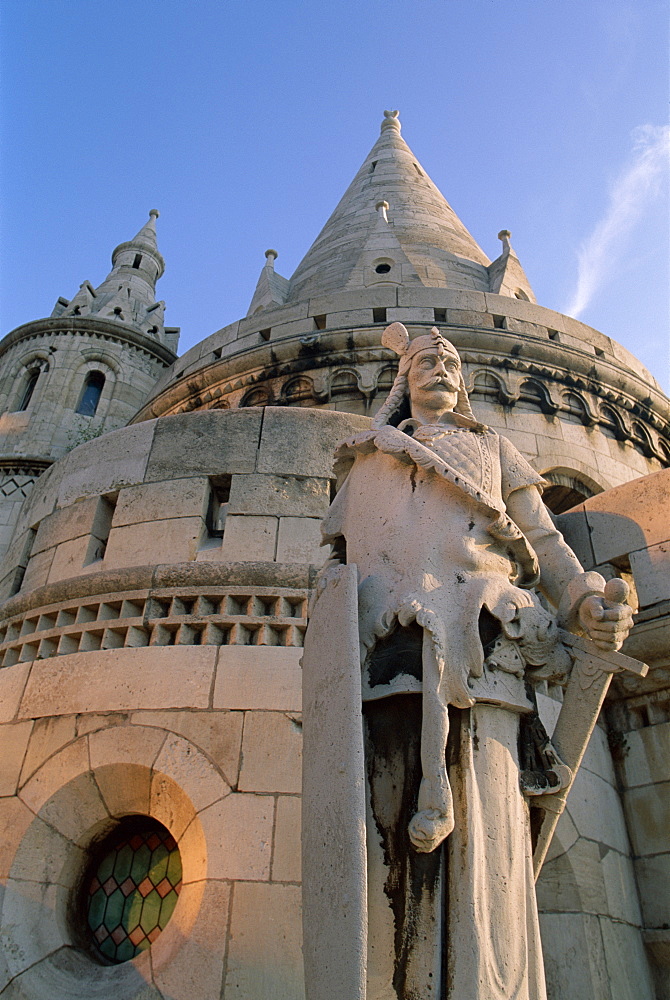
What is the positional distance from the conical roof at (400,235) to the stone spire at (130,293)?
766 cm

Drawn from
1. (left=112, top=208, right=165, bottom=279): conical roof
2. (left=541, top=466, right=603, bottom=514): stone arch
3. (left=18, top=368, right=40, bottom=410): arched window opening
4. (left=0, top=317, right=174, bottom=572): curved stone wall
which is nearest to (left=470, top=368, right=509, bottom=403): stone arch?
(left=541, top=466, right=603, bottom=514): stone arch

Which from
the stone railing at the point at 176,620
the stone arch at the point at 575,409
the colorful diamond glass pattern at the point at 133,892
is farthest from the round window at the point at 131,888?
the stone arch at the point at 575,409

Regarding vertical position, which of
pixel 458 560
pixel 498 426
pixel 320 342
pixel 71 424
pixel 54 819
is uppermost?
pixel 71 424

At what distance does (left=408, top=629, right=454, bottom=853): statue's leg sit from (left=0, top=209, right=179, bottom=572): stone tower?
553 inches

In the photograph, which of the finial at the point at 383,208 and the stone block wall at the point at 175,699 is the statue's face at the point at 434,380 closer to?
the stone block wall at the point at 175,699

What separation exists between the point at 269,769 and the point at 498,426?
5048mm

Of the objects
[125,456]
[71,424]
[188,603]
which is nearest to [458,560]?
[188,603]

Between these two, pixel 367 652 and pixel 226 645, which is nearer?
pixel 367 652

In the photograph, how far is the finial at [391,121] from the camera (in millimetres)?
20766

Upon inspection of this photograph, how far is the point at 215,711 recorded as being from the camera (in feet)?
14.2

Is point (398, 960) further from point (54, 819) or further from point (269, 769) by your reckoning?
point (54, 819)

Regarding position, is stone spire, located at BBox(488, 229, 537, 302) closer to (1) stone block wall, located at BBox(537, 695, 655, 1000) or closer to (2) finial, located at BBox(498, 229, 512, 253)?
(2) finial, located at BBox(498, 229, 512, 253)

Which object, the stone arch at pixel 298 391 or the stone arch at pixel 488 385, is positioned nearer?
the stone arch at pixel 488 385

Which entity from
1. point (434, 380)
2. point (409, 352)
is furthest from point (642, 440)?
point (434, 380)
